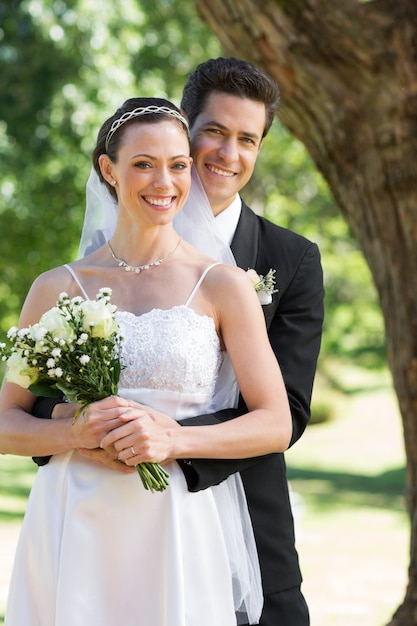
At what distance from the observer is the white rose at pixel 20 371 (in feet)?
9.48

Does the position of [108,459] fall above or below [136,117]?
below

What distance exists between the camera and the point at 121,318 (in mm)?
3104

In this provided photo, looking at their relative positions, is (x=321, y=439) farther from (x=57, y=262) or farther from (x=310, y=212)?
(x=57, y=262)

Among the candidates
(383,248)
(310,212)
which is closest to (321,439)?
(310,212)

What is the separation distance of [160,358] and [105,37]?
12747mm

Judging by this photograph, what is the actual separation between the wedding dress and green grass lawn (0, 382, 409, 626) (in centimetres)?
296

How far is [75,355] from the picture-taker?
2.85m

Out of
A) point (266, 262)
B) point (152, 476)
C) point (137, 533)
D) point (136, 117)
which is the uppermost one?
point (136, 117)

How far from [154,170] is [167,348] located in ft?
1.81

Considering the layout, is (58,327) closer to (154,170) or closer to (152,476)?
(152,476)

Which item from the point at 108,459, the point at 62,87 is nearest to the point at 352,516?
the point at 62,87

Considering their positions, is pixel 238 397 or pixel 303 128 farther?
pixel 303 128

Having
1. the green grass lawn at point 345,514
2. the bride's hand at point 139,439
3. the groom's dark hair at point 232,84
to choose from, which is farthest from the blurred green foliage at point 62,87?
the bride's hand at point 139,439

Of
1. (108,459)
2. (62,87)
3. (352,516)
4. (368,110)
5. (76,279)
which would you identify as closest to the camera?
(108,459)
